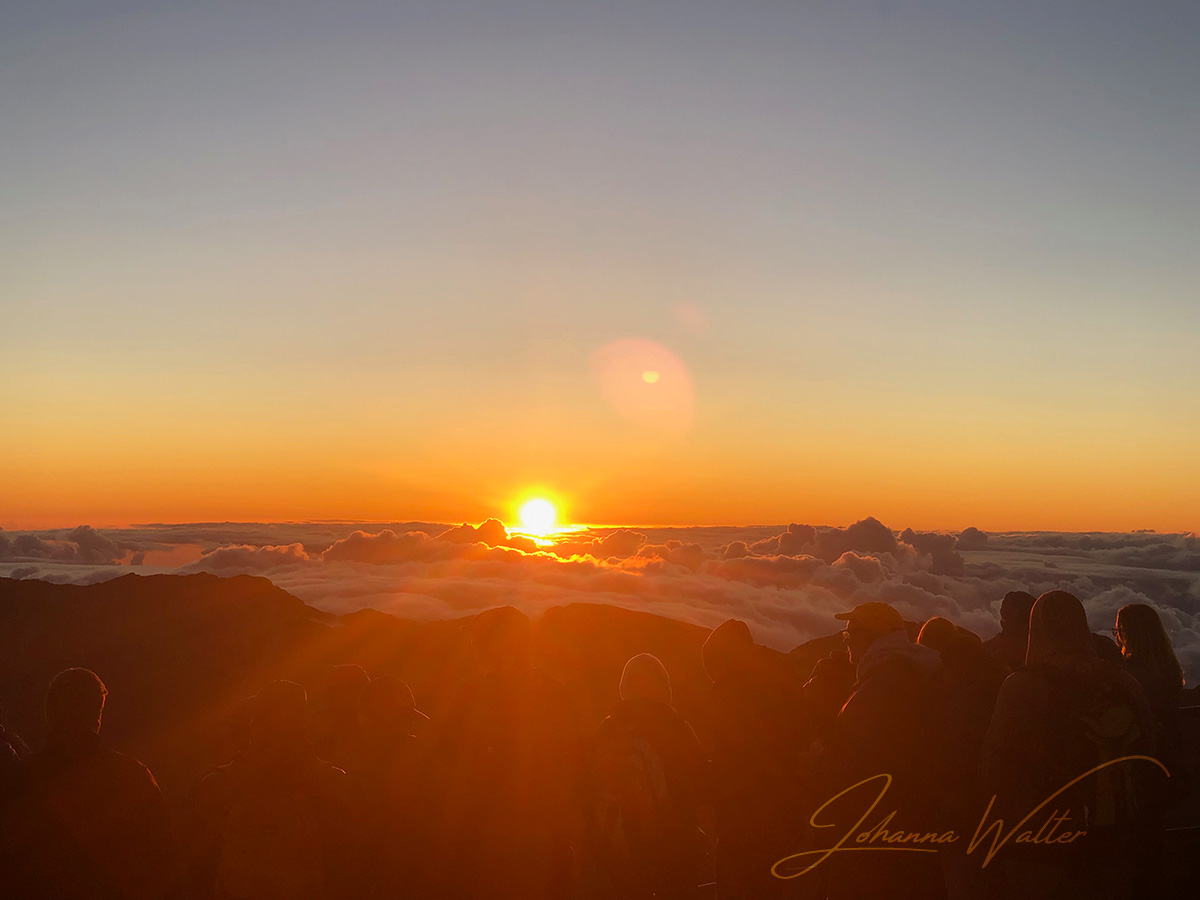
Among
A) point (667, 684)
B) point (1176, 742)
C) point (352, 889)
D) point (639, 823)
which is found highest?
point (667, 684)

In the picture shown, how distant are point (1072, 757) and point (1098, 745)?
0.55 ft

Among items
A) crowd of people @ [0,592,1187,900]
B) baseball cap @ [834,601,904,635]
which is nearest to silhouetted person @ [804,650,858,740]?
crowd of people @ [0,592,1187,900]

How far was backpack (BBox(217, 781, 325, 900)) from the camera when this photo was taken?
4871 millimetres

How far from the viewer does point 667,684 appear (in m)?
6.12

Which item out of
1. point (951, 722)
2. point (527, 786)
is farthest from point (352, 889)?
point (951, 722)

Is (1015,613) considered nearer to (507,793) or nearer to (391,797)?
(507,793)

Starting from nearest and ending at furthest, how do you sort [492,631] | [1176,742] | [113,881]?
[113,881]
[1176,742]
[492,631]

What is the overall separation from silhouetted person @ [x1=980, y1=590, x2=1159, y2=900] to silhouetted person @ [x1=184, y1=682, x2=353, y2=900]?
4.46 meters

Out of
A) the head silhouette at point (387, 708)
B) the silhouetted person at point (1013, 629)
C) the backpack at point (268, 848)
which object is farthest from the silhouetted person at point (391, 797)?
the silhouetted person at point (1013, 629)

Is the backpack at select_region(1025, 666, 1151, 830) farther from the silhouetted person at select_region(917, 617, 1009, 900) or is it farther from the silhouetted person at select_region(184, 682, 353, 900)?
the silhouetted person at select_region(184, 682, 353, 900)

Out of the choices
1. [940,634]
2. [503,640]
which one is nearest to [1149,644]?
[940,634]

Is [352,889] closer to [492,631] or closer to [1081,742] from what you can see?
[492,631]

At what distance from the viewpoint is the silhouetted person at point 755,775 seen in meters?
6.42

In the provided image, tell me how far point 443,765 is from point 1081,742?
4.66m
